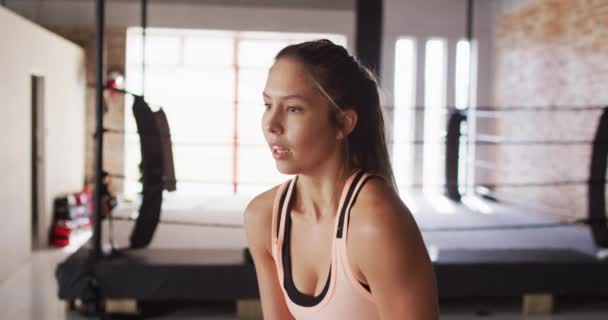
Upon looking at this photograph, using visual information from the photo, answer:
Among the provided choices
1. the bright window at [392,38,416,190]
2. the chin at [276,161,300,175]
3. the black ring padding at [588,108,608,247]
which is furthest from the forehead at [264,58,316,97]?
the bright window at [392,38,416,190]

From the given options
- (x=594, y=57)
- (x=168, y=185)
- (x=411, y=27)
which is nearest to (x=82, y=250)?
(x=168, y=185)

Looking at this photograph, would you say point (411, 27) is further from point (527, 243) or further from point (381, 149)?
point (381, 149)

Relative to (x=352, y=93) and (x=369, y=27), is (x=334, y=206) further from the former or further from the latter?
(x=369, y=27)

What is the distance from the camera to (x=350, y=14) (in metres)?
7.65

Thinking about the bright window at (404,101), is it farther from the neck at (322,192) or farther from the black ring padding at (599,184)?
the neck at (322,192)

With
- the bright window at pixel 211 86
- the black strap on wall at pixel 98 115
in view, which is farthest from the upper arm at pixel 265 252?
the bright window at pixel 211 86

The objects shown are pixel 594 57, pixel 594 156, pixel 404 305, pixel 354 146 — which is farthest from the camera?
pixel 594 57

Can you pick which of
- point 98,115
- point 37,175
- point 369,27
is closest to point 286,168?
point 98,115

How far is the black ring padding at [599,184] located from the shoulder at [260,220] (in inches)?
119

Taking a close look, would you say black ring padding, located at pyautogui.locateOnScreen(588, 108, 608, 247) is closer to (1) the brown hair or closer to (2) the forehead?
(1) the brown hair

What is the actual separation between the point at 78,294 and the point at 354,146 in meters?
2.28

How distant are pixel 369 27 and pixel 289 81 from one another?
2.32 m

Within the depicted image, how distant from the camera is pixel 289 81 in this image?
0.82 metres

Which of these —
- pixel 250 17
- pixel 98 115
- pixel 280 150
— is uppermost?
pixel 250 17
